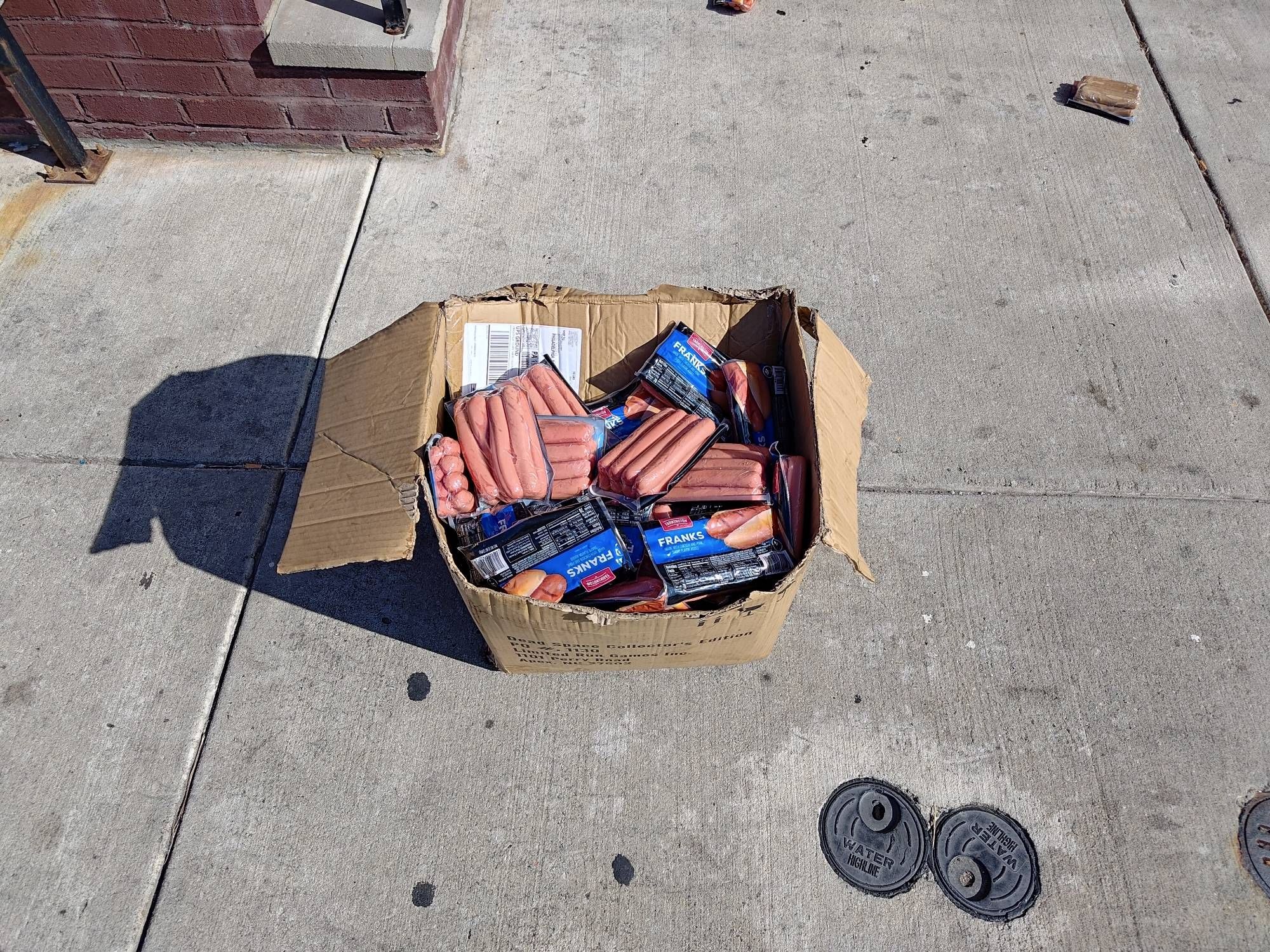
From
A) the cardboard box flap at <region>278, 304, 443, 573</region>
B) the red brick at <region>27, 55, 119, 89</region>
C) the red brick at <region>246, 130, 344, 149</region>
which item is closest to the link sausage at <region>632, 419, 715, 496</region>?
the cardboard box flap at <region>278, 304, 443, 573</region>

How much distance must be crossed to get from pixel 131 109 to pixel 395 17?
4.80 feet

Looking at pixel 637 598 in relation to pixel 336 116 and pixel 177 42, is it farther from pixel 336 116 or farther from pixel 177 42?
pixel 177 42

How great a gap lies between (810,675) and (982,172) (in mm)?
2863

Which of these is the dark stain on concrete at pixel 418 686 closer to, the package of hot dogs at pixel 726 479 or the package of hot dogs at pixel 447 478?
the package of hot dogs at pixel 447 478

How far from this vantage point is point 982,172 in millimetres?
4203

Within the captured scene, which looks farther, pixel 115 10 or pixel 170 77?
pixel 170 77

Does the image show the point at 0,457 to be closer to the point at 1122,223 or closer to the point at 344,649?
the point at 344,649

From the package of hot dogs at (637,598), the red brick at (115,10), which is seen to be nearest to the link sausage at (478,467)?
the package of hot dogs at (637,598)

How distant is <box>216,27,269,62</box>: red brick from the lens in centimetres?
362

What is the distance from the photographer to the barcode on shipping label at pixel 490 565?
236 centimetres

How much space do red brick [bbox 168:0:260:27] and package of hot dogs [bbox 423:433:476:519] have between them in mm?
2395

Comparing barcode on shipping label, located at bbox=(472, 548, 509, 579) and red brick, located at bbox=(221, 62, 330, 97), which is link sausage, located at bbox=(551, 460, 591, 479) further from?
red brick, located at bbox=(221, 62, 330, 97)

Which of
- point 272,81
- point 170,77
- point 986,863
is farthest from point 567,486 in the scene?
point 170,77

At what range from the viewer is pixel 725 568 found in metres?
2.37
